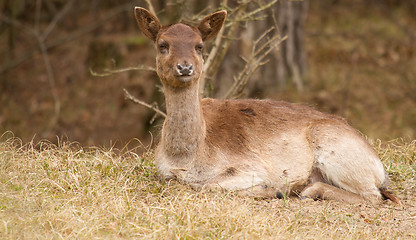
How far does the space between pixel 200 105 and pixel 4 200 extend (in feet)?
8.52

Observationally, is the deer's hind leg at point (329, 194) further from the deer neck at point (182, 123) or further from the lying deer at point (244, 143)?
the deer neck at point (182, 123)

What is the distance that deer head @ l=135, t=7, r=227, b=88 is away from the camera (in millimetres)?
6750

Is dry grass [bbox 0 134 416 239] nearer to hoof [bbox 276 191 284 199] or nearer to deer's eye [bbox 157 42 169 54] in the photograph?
hoof [bbox 276 191 284 199]

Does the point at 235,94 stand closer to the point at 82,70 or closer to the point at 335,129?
the point at 335,129

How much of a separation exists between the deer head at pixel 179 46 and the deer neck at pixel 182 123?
0.14 meters

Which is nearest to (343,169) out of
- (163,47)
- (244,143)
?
(244,143)

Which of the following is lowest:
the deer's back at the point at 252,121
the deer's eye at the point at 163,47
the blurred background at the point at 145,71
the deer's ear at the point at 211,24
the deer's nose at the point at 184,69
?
the blurred background at the point at 145,71

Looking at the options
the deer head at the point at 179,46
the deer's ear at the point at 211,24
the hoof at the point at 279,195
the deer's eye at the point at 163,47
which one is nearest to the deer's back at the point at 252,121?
the hoof at the point at 279,195

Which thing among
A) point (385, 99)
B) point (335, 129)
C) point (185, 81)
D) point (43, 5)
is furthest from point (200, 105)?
point (43, 5)

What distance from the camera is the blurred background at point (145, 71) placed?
15031 millimetres

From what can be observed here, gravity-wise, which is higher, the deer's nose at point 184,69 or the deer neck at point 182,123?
the deer's nose at point 184,69

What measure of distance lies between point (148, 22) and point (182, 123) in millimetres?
1349

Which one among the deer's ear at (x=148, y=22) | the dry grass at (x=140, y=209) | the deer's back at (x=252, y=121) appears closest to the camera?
the dry grass at (x=140, y=209)

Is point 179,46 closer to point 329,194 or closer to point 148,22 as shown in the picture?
point 148,22
